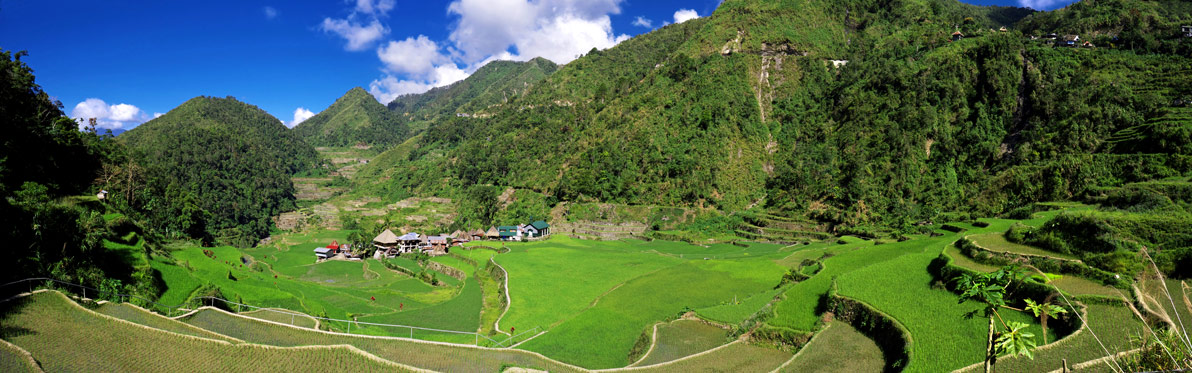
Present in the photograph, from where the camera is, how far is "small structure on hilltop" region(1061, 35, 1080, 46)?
58144mm

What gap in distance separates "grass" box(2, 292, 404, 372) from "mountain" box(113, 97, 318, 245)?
4322 centimetres

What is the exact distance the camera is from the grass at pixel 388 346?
12.4 metres

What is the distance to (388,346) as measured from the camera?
508 inches

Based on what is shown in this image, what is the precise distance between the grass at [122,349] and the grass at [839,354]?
11589 mm

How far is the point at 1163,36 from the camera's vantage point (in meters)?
52.0

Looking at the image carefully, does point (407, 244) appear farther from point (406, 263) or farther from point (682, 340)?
point (682, 340)

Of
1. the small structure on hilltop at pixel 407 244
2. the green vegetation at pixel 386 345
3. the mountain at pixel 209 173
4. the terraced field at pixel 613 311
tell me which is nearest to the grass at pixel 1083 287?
the terraced field at pixel 613 311

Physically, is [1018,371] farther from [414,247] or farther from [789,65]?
[789,65]

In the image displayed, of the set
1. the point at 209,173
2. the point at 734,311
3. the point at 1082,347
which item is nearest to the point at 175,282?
the point at 734,311

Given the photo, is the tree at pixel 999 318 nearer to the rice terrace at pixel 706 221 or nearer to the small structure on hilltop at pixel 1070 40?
the rice terrace at pixel 706 221

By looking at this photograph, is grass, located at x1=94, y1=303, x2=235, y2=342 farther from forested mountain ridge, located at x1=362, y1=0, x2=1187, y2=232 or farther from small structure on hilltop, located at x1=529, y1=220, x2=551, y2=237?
small structure on hilltop, located at x1=529, y1=220, x2=551, y2=237

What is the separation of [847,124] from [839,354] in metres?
64.4

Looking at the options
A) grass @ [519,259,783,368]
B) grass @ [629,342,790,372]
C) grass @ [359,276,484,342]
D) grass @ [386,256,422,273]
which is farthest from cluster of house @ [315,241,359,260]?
grass @ [629,342,790,372]

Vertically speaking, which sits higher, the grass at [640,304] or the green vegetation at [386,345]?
the green vegetation at [386,345]
